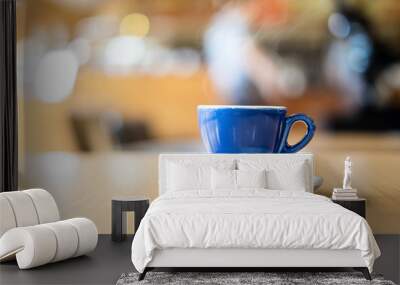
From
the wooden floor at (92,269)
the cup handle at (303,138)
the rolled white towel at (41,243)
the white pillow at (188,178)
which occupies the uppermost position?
the cup handle at (303,138)

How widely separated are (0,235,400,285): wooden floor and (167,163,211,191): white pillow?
604 millimetres

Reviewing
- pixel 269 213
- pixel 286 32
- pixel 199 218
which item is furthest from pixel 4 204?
pixel 286 32

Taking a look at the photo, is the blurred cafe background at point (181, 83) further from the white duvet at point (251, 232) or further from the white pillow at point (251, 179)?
the white duvet at point (251, 232)

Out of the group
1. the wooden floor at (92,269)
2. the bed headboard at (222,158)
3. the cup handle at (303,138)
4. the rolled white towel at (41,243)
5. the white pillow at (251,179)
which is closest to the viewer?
the wooden floor at (92,269)

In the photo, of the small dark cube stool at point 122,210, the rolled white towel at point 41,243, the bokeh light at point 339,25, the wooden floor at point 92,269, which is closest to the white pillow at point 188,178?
the small dark cube stool at point 122,210

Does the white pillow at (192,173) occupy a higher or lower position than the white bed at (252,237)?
higher

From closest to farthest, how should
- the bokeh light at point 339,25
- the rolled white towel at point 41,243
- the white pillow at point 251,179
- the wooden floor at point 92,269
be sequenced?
the wooden floor at point 92,269
the rolled white towel at point 41,243
the white pillow at point 251,179
the bokeh light at point 339,25

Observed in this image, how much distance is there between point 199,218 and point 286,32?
273 centimetres

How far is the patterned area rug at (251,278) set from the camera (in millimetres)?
4602

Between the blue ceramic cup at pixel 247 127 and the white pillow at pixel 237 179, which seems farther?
the blue ceramic cup at pixel 247 127

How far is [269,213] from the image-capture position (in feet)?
15.3

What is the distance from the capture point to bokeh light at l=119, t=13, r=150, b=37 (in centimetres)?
687

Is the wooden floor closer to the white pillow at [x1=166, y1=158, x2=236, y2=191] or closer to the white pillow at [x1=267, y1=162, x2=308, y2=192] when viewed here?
the white pillow at [x1=166, y1=158, x2=236, y2=191]

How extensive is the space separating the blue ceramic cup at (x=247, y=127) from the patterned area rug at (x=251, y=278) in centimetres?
139
